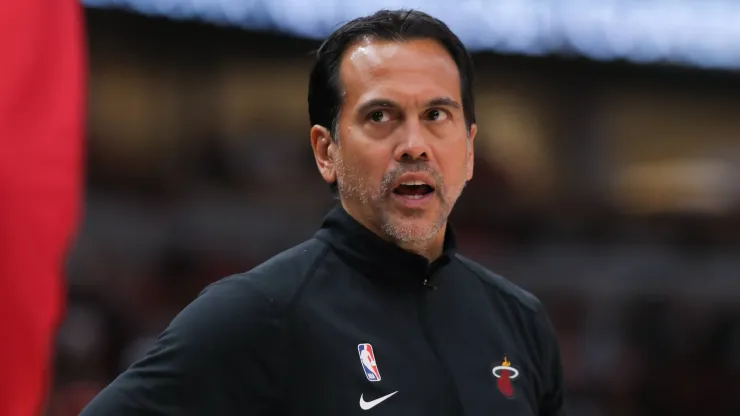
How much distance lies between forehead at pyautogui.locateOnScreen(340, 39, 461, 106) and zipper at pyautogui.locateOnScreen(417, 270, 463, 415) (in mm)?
368


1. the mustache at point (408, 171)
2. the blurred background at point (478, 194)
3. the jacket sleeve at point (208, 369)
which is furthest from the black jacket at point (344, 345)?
the blurred background at point (478, 194)

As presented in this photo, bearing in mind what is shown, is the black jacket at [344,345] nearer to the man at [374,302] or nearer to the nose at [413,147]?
the man at [374,302]

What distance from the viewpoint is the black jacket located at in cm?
183

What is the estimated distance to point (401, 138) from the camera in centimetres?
206

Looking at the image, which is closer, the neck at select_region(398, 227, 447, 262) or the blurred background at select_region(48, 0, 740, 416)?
the neck at select_region(398, 227, 447, 262)

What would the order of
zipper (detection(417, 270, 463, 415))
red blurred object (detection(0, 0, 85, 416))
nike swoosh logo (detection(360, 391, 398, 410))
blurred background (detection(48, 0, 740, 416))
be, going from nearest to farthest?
red blurred object (detection(0, 0, 85, 416))
nike swoosh logo (detection(360, 391, 398, 410))
zipper (detection(417, 270, 463, 415))
blurred background (detection(48, 0, 740, 416))

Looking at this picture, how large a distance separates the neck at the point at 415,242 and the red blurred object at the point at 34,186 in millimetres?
542

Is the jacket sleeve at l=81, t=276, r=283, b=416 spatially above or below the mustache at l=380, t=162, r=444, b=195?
below

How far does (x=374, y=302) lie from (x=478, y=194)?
6.91 meters

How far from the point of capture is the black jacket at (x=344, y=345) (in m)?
1.83

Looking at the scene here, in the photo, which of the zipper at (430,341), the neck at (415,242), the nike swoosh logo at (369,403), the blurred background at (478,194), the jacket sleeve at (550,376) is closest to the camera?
the nike swoosh logo at (369,403)

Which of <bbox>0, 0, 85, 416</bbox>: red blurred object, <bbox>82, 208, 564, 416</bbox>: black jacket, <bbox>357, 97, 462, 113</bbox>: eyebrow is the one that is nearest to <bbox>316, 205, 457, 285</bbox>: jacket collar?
<bbox>82, 208, 564, 416</bbox>: black jacket

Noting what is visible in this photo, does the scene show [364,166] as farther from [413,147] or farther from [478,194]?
[478,194]

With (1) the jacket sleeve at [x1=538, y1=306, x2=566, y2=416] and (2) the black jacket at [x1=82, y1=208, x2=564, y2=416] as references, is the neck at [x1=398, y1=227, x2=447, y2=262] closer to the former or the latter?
(2) the black jacket at [x1=82, y1=208, x2=564, y2=416]
